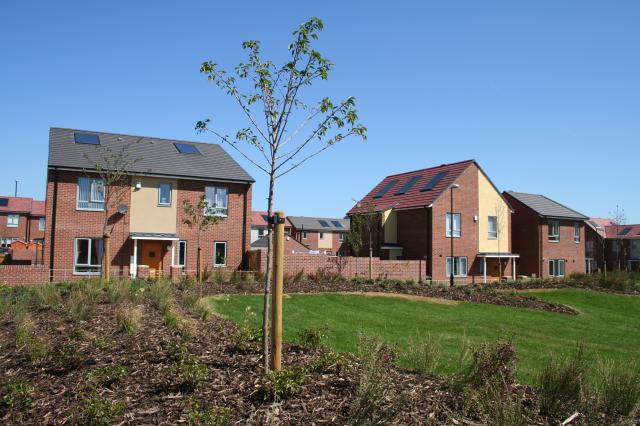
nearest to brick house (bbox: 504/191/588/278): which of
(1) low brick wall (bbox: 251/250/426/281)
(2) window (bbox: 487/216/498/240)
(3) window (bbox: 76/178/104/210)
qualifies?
(2) window (bbox: 487/216/498/240)

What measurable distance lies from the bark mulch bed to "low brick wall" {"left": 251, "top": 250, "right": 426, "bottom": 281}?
1947mm

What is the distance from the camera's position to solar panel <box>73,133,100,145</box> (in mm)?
27719

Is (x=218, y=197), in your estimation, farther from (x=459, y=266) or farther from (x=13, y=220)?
(x=13, y=220)

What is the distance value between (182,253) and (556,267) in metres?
28.1

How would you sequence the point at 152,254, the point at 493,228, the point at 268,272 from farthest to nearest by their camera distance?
1. the point at 493,228
2. the point at 152,254
3. the point at 268,272

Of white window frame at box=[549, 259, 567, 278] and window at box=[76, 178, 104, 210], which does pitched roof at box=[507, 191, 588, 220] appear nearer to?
white window frame at box=[549, 259, 567, 278]

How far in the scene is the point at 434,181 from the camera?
3553cm

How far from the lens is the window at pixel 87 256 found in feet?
82.6

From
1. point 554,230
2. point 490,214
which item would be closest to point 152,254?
point 490,214

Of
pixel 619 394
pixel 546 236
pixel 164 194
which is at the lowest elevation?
pixel 619 394

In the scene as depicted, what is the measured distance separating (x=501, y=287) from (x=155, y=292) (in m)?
20.2

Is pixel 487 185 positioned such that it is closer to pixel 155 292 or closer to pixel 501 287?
pixel 501 287

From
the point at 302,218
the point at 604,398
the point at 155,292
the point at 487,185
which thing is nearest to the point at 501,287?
the point at 487,185

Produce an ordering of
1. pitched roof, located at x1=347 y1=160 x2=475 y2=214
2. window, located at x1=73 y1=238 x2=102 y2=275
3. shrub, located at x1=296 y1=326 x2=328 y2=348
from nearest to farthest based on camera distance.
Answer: shrub, located at x1=296 y1=326 x2=328 y2=348
window, located at x1=73 y1=238 x2=102 y2=275
pitched roof, located at x1=347 y1=160 x2=475 y2=214
